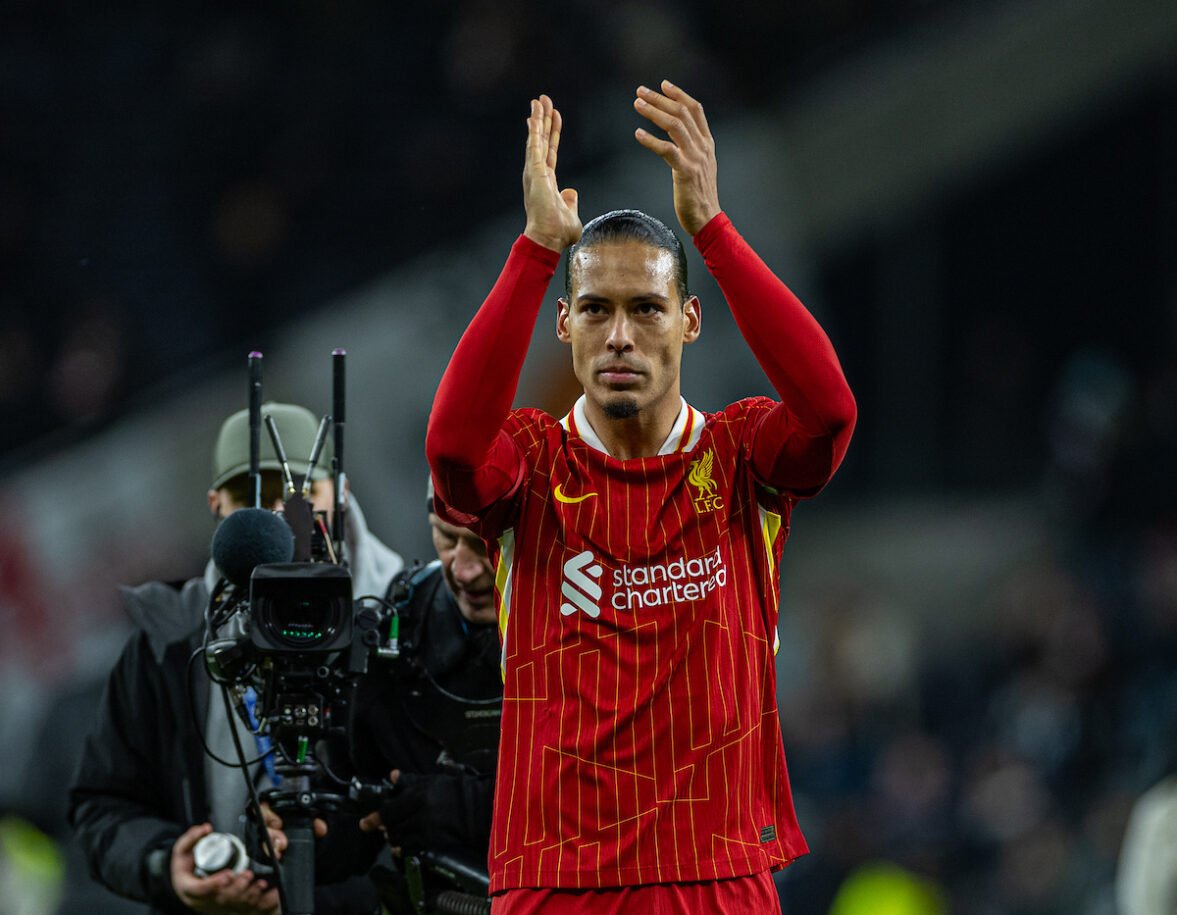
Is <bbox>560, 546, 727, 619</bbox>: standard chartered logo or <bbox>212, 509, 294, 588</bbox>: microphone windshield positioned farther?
<bbox>212, 509, 294, 588</bbox>: microphone windshield

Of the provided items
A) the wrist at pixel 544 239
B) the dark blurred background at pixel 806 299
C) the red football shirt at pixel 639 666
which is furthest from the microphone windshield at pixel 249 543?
the dark blurred background at pixel 806 299

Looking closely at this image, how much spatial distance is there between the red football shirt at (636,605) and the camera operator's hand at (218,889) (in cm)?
110

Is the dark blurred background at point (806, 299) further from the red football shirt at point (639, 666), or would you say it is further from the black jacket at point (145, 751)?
the red football shirt at point (639, 666)

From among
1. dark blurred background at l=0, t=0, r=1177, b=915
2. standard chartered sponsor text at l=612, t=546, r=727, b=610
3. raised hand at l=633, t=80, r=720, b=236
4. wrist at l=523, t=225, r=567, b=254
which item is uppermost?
dark blurred background at l=0, t=0, r=1177, b=915

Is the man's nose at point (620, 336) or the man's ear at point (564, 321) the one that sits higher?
the man's ear at point (564, 321)

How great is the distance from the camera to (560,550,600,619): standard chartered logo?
3.28 m

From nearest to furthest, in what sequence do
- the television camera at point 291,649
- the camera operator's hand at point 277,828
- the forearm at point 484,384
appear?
1. the forearm at point 484,384
2. the television camera at point 291,649
3. the camera operator's hand at point 277,828

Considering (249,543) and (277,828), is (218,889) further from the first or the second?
(249,543)

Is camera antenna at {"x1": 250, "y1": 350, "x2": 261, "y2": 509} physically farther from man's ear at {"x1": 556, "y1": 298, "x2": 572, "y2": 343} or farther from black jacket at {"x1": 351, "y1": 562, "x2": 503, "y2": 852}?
man's ear at {"x1": 556, "y1": 298, "x2": 572, "y2": 343}

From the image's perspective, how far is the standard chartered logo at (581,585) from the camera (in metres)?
3.28

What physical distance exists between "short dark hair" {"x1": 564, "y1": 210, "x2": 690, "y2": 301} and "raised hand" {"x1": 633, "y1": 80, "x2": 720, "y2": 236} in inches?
2.8

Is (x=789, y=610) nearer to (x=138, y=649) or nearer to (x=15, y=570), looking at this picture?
(x=15, y=570)

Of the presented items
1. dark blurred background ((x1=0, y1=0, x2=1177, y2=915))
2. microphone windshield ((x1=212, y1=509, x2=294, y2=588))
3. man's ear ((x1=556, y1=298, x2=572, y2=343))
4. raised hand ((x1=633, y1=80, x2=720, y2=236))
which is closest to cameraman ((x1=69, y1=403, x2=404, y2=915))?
microphone windshield ((x1=212, y1=509, x2=294, y2=588))

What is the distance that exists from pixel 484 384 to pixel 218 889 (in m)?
1.63
